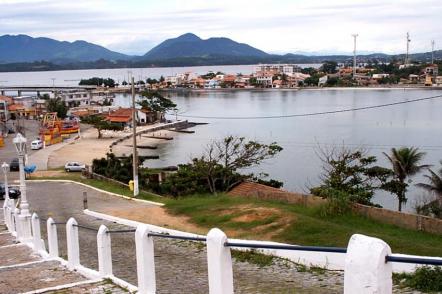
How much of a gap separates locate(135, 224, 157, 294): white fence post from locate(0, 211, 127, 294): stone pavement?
0.79 m

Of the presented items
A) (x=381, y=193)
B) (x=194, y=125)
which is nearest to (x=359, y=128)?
(x=194, y=125)

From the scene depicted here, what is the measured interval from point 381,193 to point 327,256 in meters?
25.9

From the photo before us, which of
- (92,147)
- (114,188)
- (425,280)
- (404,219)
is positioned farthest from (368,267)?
(92,147)

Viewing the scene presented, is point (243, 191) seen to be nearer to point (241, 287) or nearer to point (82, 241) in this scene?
point (82, 241)

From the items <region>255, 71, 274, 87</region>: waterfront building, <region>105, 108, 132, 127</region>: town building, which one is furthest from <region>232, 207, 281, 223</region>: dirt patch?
<region>255, 71, 274, 87</region>: waterfront building

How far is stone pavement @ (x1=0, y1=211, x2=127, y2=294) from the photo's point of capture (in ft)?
23.1

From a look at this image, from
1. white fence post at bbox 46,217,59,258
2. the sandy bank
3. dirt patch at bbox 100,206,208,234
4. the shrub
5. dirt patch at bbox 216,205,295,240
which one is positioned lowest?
the sandy bank

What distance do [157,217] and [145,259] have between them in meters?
10.4

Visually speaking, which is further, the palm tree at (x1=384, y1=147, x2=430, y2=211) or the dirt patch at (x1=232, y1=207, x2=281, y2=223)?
the palm tree at (x1=384, y1=147, x2=430, y2=211)

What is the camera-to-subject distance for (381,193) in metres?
33.3

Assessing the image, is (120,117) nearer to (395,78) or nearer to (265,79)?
(265,79)

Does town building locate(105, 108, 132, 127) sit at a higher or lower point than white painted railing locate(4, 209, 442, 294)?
lower

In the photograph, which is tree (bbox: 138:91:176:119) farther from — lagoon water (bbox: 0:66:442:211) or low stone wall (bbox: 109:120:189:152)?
lagoon water (bbox: 0:66:442:211)

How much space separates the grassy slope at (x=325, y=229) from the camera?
10.5 meters
